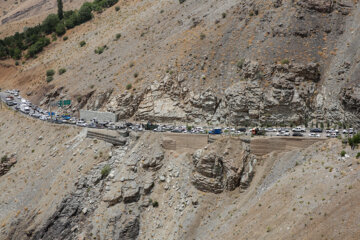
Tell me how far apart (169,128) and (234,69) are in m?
13.0

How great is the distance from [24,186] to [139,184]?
54.3ft

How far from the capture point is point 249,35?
56.8 m

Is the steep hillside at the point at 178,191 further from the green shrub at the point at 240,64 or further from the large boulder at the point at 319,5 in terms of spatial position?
the large boulder at the point at 319,5

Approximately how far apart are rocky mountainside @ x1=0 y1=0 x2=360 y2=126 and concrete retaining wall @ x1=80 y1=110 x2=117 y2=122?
115cm

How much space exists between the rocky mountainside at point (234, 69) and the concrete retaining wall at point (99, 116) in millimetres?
1154

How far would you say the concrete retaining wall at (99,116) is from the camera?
185 ft

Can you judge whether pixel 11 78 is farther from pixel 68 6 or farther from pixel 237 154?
pixel 237 154

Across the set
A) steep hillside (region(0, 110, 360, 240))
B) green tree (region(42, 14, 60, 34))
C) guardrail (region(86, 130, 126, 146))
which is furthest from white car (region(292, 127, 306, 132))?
green tree (region(42, 14, 60, 34))

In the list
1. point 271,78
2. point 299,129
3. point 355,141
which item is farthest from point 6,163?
point 355,141

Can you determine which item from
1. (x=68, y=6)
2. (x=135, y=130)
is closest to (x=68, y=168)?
(x=135, y=130)

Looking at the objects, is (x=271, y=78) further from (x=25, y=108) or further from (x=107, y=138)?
(x=25, y=108)

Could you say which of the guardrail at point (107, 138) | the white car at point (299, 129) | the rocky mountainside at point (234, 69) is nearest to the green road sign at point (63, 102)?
the rocky mountainside at point (234, 69)

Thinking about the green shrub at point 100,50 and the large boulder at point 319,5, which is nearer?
the large boulder at point 319,5

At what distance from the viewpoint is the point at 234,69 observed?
54156 mm
